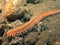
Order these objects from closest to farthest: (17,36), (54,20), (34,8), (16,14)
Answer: (17,36) → (16,14) → (54,20) → (34,8)

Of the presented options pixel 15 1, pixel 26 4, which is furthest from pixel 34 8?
pixel 15 1

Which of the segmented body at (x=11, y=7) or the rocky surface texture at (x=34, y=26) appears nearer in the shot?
the rocky surface texture at (x=34, y=26)

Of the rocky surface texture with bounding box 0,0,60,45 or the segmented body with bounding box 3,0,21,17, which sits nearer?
the rocky surface texture with bounding box 0,0,60,45

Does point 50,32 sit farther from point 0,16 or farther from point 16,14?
point 0,16

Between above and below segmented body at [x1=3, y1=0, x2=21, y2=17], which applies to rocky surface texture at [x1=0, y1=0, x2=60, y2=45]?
below

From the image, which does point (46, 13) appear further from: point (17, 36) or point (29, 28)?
point (17, 36)

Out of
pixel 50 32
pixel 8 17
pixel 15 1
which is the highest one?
pixel 15 1

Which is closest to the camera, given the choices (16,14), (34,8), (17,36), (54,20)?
(17,36)

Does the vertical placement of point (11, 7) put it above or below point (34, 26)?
above

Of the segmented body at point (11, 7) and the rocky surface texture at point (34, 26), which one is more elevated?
the segmented body at point (11, 7)

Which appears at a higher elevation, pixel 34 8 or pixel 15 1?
pixel 15 1

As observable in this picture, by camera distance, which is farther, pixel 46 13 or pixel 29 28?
A: pixel 46 13
